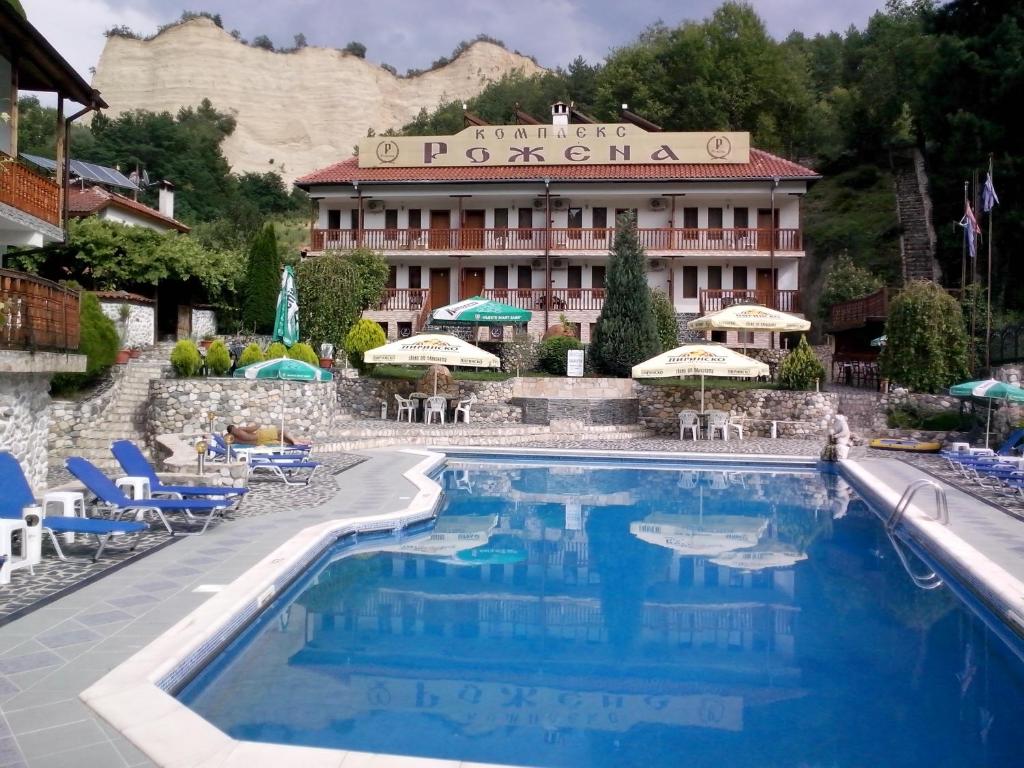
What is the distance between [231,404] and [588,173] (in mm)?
17751

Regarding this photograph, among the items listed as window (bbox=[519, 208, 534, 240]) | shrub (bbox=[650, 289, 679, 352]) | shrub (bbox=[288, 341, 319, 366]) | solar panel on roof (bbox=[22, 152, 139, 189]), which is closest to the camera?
shrub (bbox=[288, 341, 319, 366])

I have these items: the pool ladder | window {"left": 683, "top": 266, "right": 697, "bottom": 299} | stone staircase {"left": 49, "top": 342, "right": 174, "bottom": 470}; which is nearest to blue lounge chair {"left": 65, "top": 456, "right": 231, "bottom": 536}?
stone staircase {"left": 49, "top": 342, "right": 174, "bottom": 470}

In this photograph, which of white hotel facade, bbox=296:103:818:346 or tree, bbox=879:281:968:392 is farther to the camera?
white hotel facade, bbox=296:103:818:346

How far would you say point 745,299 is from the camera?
96.0 feet

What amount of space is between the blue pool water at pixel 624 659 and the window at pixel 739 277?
2144 centimetres

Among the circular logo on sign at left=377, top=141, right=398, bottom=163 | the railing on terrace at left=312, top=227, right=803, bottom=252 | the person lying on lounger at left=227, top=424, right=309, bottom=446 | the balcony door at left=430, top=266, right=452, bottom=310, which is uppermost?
the circular logo on sign at left=377, top=141, right=398, bottom=163

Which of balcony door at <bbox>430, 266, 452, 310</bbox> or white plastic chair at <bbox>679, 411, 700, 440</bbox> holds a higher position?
balcony door at <bbox>430, 266, 452, 310</bbox>

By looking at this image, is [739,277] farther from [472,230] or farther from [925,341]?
[925,341]

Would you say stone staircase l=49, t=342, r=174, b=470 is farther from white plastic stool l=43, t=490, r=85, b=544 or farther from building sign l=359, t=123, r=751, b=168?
building sign l=359, t=123, r=751, b=168

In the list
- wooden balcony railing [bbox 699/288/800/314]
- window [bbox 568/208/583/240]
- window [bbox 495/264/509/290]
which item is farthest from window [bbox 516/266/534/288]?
wooden balcony railing [bbox 699/288/800/314]

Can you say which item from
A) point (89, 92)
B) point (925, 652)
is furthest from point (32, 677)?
point (89, 92)

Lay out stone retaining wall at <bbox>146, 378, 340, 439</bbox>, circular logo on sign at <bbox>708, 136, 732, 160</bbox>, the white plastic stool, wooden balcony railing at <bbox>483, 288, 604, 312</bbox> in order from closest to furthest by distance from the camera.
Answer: the white plastic stool, stone retaining wall at <bbox>146, 378, 340, 439</bbox>, wooden balcony railing at <bbox>483, 288, 604, 312</bbox>, circular logo on sign at <bbox>708, 136, 732, 160</bbox>

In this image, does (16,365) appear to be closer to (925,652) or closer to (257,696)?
(257,696)

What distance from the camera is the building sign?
3203 centimetres
